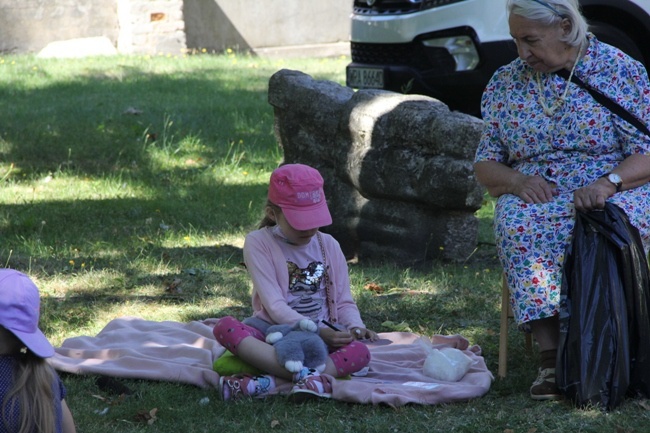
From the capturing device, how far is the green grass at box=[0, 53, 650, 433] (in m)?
3.79

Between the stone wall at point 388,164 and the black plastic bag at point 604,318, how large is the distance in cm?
193

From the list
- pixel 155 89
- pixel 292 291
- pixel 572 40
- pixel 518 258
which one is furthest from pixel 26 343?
pixel 155 89

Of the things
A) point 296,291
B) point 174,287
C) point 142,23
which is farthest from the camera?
point 142,23

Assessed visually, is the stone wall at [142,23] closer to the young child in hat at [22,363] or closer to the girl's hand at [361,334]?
the girl's hand at [361,334]

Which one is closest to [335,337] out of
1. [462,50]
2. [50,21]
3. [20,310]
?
[20,310]

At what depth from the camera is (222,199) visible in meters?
7.89

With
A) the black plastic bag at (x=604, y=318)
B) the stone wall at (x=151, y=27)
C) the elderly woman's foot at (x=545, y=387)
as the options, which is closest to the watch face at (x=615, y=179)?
the black plastic bag at (x=604, y=318)

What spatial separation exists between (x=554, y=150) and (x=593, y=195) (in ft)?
1.05

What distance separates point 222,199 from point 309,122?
153 centimetres

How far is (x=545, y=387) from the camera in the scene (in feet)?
12.8

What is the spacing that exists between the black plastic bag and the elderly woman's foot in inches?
3.4

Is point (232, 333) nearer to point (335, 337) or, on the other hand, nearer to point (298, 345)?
point (298, 345)

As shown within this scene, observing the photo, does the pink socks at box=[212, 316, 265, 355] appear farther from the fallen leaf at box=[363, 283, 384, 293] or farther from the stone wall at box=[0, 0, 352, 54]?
the stone wall at box=[0, 0, 352, 54]

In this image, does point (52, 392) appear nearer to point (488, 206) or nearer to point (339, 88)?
point (339, 88)
